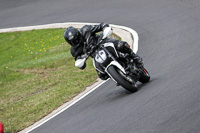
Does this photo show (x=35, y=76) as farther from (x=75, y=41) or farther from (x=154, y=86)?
(x=154, y=86)

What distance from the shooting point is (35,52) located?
18094mm

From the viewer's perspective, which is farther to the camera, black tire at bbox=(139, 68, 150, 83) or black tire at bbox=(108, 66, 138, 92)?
black tire at bbox=(139, 68, 150, 83)

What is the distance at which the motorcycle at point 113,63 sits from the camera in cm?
878

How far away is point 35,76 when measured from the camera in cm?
1455

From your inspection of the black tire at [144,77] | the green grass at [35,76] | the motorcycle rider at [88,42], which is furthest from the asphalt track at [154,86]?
the green grass at [35,76]

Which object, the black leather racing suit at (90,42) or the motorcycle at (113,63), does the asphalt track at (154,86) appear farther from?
the black leather racing suit at (90,42)

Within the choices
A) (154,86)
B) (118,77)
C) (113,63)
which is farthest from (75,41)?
(154,86)

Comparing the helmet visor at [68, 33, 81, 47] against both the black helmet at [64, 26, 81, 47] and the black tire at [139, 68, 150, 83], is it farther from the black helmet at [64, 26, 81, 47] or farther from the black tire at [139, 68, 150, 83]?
the black tire at [139, 68, 150, 83]

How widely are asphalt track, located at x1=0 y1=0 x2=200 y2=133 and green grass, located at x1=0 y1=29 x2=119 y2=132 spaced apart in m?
1.13

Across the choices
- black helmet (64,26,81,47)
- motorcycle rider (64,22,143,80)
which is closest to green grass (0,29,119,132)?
motorcycle rider (64,22,143,80)

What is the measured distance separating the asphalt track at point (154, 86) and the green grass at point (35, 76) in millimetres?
1126

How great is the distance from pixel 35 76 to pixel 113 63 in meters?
6.32

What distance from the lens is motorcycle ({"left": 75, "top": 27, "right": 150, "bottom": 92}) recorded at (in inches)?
346

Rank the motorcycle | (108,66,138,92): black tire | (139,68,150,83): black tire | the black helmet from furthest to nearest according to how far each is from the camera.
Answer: (139,68,150,83): black tire, the black helmet, the motorcycle, (108,66,138,92): black tire
